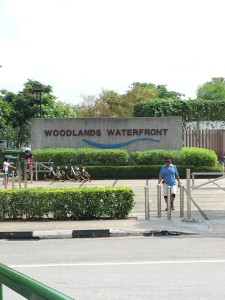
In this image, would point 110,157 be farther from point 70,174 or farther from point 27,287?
point 27,287

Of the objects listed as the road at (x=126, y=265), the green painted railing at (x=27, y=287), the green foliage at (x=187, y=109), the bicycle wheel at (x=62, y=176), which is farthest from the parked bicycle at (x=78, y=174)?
the green painted railing at (x=27, y=287)

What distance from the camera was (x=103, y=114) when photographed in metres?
59.8

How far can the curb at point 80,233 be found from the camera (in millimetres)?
11047

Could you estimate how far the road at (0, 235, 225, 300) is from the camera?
6234 millimetres

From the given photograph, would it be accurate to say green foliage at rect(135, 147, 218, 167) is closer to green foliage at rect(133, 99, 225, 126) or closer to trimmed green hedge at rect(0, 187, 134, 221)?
green foliage at rect(133, 99, 225, 126)

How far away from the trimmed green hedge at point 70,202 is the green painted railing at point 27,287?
1069 centimetres

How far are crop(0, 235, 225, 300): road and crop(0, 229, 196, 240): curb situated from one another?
0.30 metres

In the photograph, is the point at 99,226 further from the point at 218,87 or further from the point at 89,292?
the point at 218,87

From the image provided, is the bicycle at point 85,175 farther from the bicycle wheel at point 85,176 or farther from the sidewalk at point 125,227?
the sidewalk at point 125,227

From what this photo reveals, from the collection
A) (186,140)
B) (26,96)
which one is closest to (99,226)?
(186,140)

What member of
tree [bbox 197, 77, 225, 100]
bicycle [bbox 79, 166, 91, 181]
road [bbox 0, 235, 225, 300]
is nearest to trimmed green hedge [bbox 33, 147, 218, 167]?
bicycle [bbox 79, 166, 91, 181]

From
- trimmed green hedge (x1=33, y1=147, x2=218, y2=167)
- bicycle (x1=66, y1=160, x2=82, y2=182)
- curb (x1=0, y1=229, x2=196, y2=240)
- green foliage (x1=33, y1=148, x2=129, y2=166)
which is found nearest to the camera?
curb (x1=0, y1=229, x2=196, y2=240)

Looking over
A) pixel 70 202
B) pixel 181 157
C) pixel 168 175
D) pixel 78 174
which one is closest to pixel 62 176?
pixel 78 174

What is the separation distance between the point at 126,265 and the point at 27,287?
248 inches
